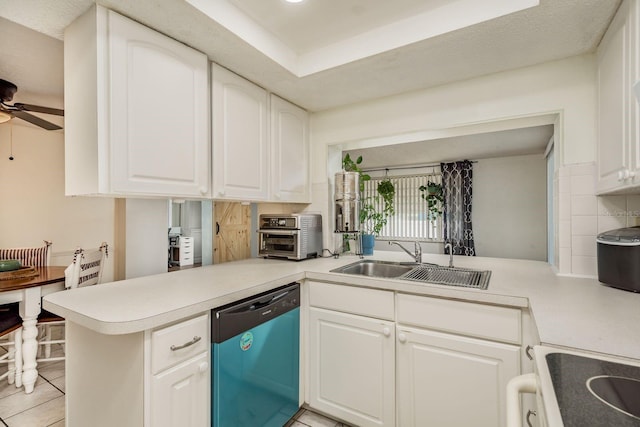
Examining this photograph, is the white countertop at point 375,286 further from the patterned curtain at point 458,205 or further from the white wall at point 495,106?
the patterned curtain at point 458,205

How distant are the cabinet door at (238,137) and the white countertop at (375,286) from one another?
528 mm

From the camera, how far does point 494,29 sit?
4.78 ft

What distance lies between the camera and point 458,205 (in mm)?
5664

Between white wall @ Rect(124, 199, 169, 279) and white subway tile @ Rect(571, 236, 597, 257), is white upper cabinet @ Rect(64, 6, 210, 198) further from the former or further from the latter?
white subway tile @ Rect(571, 236, 597, 257)

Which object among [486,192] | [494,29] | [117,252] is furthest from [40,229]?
[486,192]

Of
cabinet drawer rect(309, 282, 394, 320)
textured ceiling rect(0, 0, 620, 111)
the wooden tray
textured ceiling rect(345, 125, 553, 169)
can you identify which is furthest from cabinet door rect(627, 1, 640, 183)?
the wooden tray

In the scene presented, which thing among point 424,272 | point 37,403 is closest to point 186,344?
point 424,272

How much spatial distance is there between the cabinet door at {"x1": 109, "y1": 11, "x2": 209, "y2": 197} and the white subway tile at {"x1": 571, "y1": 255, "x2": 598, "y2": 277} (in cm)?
208

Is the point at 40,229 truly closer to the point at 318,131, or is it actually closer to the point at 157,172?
the point at 157,172

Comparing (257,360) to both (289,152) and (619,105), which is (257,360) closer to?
(289,152)

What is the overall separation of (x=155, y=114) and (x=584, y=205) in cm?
228

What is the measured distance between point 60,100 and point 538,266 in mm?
4196

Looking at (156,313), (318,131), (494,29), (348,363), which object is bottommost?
(348,363)

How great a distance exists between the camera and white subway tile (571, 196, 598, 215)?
1641 millimetres
